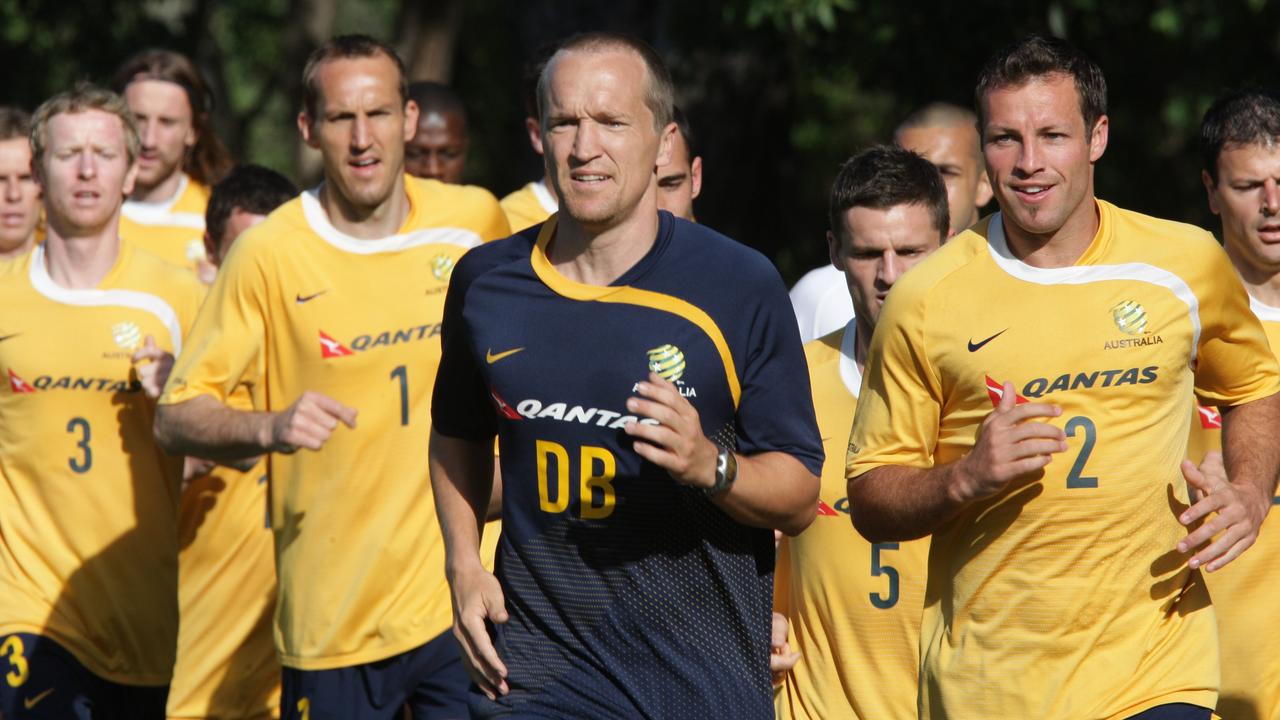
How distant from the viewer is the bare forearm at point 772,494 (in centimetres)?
475

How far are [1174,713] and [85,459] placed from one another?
4.57 meters

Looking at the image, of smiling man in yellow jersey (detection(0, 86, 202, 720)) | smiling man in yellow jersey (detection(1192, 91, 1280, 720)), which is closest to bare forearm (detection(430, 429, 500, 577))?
smiling man in yellow jersey (detection(0, 86, 202, 720))

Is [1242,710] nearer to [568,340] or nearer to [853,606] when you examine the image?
[853,606]

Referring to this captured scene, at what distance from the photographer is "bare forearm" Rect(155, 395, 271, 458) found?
6.46m

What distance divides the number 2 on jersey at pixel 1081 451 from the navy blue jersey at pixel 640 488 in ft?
2.32

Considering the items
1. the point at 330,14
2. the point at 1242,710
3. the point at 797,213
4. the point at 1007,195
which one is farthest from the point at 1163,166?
the point at 1007,195

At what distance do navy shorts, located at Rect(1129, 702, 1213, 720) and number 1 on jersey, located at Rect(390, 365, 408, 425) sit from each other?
3.06 metres

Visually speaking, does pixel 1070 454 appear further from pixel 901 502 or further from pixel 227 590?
pixel 227 590

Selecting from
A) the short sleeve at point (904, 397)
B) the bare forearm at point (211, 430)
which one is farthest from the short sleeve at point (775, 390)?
the bare forearm at point (211, 430)

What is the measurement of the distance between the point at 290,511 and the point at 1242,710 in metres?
3.52

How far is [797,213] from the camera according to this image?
15867 mm

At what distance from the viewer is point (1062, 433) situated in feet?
16.4

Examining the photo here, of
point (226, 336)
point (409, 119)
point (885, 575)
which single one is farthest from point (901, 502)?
point (409, 119)

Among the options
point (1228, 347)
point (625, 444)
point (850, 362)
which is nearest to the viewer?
point (625, 444)
